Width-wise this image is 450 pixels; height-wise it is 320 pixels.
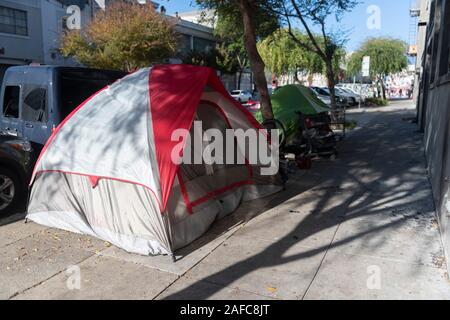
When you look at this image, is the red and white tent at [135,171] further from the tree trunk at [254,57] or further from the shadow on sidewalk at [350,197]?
the tree trunk at [254,57]

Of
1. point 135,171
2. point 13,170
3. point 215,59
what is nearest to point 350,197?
point 135,171

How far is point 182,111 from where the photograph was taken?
454 centimetres

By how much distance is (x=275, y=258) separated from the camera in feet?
13.8

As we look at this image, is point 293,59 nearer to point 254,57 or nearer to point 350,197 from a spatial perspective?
point 254,57

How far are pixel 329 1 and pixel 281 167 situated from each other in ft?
33.0

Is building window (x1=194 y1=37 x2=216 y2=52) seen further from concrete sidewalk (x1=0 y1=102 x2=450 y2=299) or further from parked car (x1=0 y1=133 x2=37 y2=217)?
concrete sidewalk (x1=0 y1=102 x2=450 y2=299)

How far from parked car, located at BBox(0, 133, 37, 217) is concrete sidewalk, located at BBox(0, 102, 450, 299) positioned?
283 millimetres

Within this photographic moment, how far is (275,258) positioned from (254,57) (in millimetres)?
4761

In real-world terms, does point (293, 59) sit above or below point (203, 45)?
below

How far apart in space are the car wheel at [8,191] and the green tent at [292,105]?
563cm

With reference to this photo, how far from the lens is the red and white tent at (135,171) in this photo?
14.1 ft

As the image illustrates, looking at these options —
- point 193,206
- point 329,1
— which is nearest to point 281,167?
point 193,206

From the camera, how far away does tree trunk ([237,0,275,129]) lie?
25.3 feet
